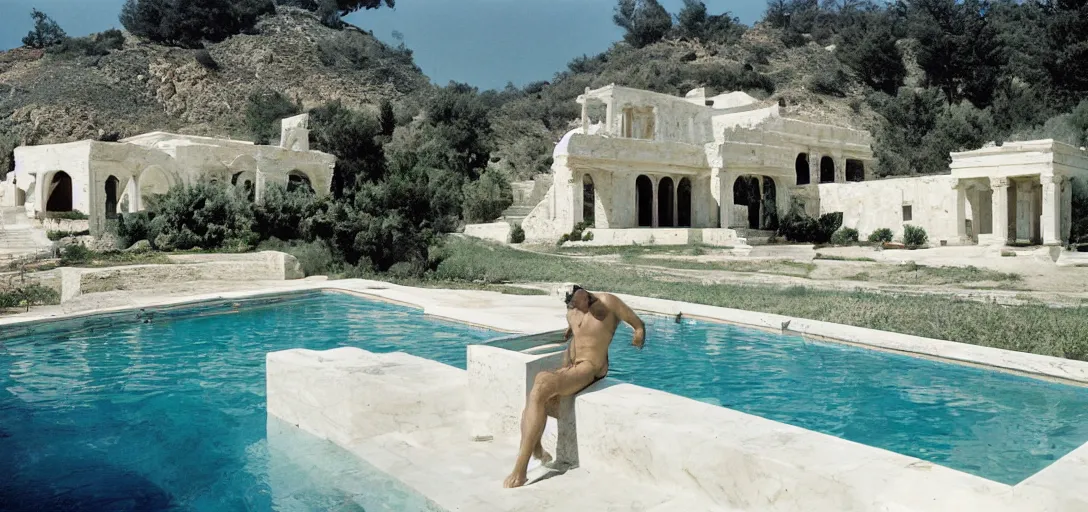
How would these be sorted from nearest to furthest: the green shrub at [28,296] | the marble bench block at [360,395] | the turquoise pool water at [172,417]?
the turquoise pool water at [172,417] < the marble bench block at [360,395] < the green shrub at [28,296]

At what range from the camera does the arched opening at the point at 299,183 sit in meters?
22.0

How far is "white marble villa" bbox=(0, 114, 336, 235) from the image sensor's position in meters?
23.2

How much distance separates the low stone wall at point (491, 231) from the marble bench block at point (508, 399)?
91.4 ft

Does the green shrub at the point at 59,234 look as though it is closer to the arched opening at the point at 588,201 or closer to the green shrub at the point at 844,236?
the arched opening at the point at 588,201

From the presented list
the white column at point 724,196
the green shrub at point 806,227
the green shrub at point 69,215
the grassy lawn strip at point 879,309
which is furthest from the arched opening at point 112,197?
the green shrub at point 806,227

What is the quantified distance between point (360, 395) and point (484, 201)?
34070 millimetres

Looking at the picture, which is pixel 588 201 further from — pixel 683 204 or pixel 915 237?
pixel 915 237

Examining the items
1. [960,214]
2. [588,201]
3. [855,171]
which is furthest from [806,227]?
[855,171]

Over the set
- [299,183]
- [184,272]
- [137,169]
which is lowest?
[184,272]

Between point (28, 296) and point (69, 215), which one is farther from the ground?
point (69, 215)

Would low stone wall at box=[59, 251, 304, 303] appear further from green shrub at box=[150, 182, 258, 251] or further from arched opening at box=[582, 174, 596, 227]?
arched opening at box=[582, 174, 596, 227]

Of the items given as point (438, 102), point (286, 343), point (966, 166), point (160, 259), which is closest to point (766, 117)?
point (966, 166)

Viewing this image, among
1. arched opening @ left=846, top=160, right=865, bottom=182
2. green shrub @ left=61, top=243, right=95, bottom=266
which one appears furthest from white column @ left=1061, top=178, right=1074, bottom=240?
green shrub @ left=61, top=243, right=95, bottom=266

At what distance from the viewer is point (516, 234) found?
3284 cm
